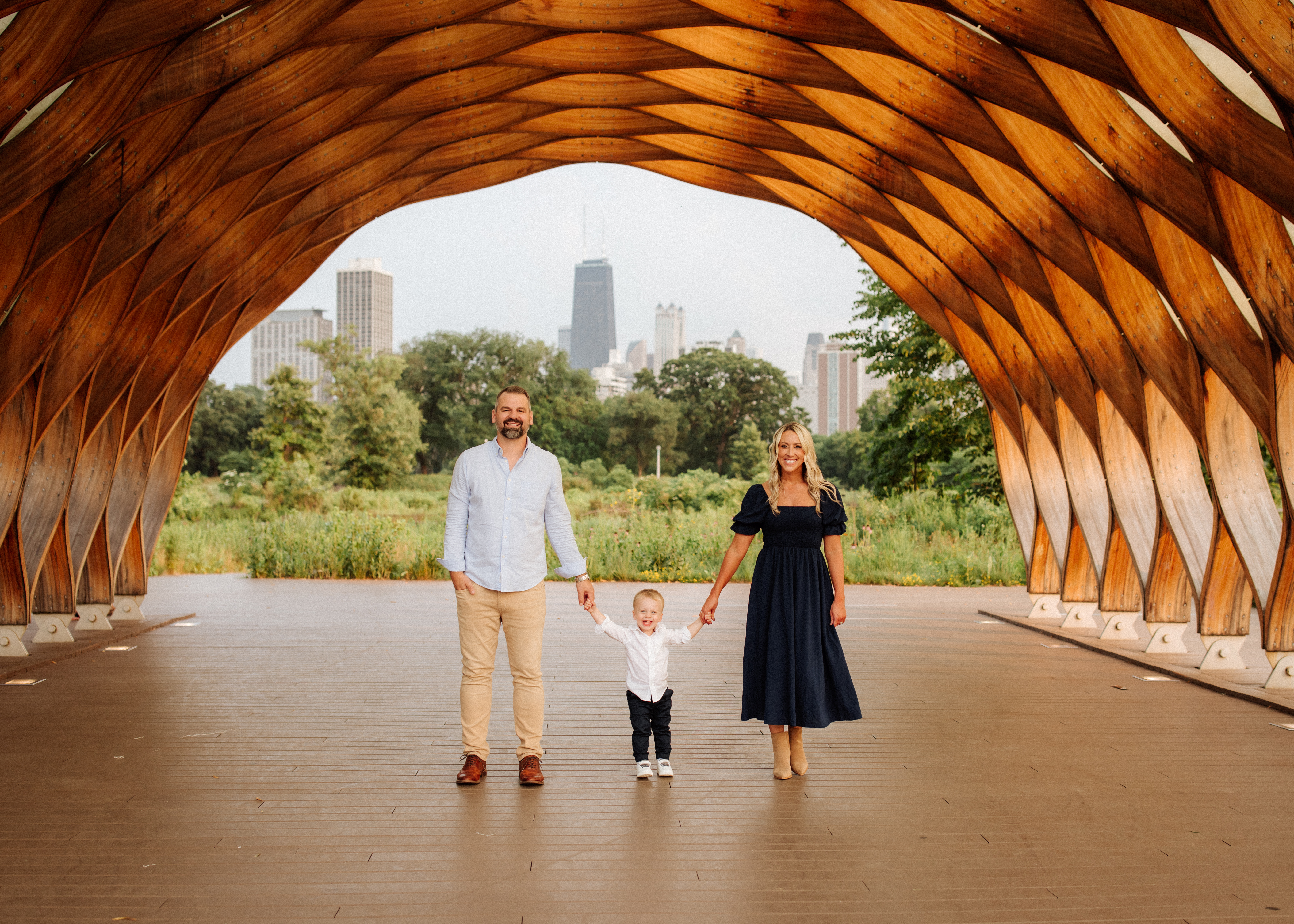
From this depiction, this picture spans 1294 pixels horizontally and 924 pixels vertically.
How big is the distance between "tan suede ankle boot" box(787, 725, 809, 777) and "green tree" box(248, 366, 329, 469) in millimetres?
31283

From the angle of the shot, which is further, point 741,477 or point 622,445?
point 622,445

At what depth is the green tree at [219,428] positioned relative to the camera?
171 feet

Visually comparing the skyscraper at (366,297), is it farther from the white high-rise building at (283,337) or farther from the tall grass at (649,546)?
the tall grass at (649,546)

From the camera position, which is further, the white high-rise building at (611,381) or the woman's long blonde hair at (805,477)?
the white high-rise building at (611,381)

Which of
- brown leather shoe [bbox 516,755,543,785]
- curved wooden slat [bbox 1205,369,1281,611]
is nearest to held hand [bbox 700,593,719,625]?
brown leather shoe [bbox 516,755,543,785]

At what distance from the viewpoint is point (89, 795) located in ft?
19.2

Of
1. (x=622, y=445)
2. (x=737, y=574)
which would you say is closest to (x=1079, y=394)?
(x=737, y=574)

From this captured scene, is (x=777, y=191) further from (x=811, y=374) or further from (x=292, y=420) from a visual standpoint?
(x=811, y=374)

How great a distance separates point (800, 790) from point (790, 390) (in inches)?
2147

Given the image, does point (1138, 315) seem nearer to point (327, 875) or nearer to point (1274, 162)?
point (1274, 162)

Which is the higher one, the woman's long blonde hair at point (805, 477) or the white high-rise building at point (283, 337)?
the white high-rise building at point (283, 337)

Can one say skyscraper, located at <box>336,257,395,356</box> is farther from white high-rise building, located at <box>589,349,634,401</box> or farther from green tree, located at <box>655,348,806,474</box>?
green tree, located at <box>655,348,806,474</box>

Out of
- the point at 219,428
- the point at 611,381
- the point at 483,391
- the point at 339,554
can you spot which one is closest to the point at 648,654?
→ the point at 339,554

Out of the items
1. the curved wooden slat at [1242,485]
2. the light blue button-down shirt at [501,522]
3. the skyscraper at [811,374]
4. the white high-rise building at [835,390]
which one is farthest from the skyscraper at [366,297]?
the light blue button-down shirt at [501,522]
